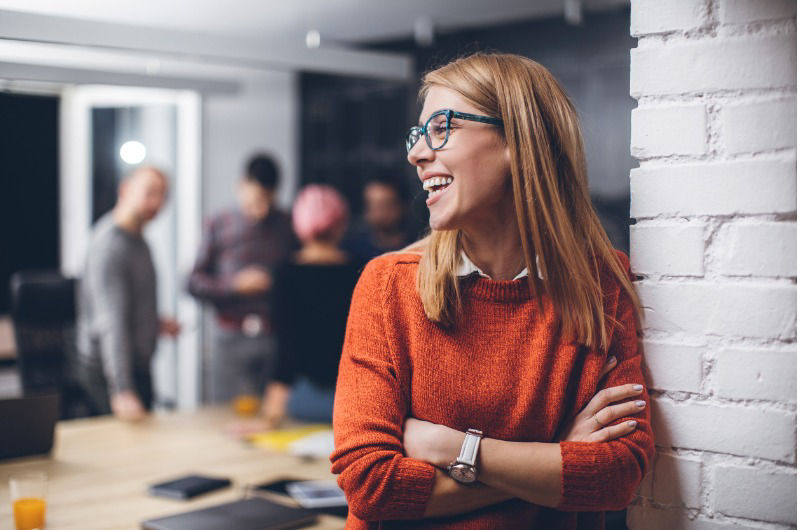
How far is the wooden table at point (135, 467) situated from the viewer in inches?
74.5

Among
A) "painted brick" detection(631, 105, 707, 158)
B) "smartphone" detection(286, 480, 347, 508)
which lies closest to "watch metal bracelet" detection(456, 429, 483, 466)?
"painted brick" detection(631, 105, 707, 158)

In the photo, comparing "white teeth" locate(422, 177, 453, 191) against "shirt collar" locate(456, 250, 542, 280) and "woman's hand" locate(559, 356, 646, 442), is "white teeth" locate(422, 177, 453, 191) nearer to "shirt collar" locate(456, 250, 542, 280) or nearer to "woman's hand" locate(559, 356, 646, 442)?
"shirt collar" locate(456, 250, 542, 280)

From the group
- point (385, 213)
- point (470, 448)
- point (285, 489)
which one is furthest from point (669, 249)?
point (385, 213)

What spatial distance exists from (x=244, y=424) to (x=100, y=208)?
4.31 m

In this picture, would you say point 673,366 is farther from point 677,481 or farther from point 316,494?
point 316,494

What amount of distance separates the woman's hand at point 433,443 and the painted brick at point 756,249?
0.45 meters

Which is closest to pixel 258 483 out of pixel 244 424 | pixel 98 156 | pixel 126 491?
pixel 126 491

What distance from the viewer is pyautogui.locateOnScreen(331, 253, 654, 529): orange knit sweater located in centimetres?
123

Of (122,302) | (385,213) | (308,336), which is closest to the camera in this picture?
(308,336)

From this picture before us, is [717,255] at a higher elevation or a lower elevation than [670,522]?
higher

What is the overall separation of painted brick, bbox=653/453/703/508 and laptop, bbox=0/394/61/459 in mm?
1722

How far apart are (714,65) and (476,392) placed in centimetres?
58

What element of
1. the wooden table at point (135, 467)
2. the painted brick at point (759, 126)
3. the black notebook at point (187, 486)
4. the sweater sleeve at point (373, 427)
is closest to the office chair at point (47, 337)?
the wooden table at point (135, 467)

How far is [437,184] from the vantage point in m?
1.30
